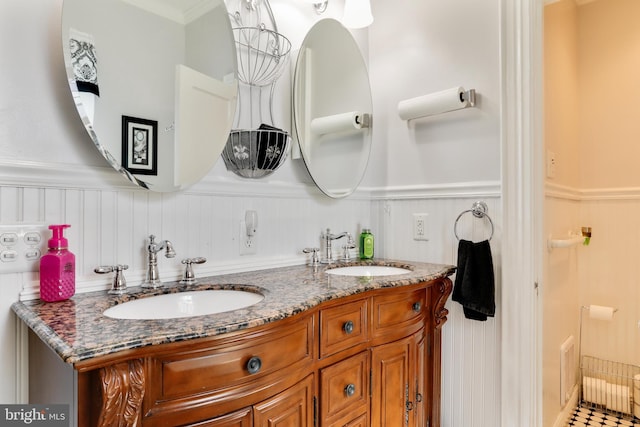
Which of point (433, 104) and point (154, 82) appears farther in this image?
point (433, 104)

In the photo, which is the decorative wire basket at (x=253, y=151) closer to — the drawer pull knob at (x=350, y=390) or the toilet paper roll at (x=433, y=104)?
the toilet paper roll at (x=433, y=104)

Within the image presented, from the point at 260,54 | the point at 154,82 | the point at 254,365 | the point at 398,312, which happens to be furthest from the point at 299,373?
the point at 260,54

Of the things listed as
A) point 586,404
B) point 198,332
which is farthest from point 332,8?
point 586,404

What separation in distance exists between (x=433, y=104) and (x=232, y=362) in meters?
1.38

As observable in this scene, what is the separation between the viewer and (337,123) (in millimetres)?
1798

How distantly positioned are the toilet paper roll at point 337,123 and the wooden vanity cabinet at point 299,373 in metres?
0.83

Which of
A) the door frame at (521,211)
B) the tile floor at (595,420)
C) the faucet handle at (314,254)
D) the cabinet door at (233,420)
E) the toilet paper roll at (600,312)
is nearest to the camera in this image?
the cabinet door at (233,420)

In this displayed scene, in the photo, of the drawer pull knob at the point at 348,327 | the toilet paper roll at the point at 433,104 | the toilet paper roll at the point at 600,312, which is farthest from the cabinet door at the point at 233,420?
the toilet paper roll at the point at 600,312

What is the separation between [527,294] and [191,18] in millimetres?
1602

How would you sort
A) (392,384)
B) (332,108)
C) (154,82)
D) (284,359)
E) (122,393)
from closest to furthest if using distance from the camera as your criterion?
(122,393)
(284,359)
(154,82)
(392,384)
(332,108)

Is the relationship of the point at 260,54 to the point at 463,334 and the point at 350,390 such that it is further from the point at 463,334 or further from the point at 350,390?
the point at 463,334

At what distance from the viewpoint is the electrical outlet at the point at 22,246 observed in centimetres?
92

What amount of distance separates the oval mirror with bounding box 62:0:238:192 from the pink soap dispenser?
9.9 inches

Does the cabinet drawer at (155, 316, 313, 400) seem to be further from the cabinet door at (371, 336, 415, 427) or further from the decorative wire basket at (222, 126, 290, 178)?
the decorative wire basket at (222, 126, 290, 178)
